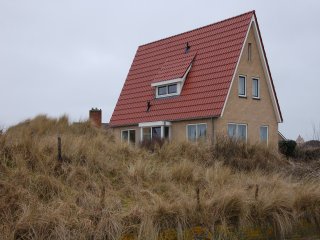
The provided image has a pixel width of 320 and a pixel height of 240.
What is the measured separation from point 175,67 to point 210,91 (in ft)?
14.1

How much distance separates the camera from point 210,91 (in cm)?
2602

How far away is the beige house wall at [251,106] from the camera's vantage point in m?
25.7

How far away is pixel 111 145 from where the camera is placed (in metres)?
12.1

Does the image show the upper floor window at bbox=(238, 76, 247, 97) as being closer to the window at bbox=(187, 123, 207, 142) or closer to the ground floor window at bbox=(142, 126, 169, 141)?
the window at bbox=(187, 123, 207, 142)

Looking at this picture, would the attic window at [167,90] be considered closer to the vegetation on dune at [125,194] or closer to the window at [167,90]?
the window at [167,90]

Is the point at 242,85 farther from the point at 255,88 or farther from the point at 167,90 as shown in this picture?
the point at 167,90

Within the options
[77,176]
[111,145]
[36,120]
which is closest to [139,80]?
[36,120]

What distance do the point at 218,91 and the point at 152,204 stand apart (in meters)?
17.3

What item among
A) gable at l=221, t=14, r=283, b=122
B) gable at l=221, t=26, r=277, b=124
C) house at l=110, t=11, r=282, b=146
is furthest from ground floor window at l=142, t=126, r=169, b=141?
gable at l=221, t=14, r=283, b=122

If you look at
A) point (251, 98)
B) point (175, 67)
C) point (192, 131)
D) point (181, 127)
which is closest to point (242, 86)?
point (251, 98)

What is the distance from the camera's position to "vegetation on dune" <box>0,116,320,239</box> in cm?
764

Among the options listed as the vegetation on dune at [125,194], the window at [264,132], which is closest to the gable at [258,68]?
the window at [264,132]

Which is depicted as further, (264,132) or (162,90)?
(162,90)

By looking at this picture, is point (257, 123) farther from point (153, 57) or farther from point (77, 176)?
point (77, 176)
